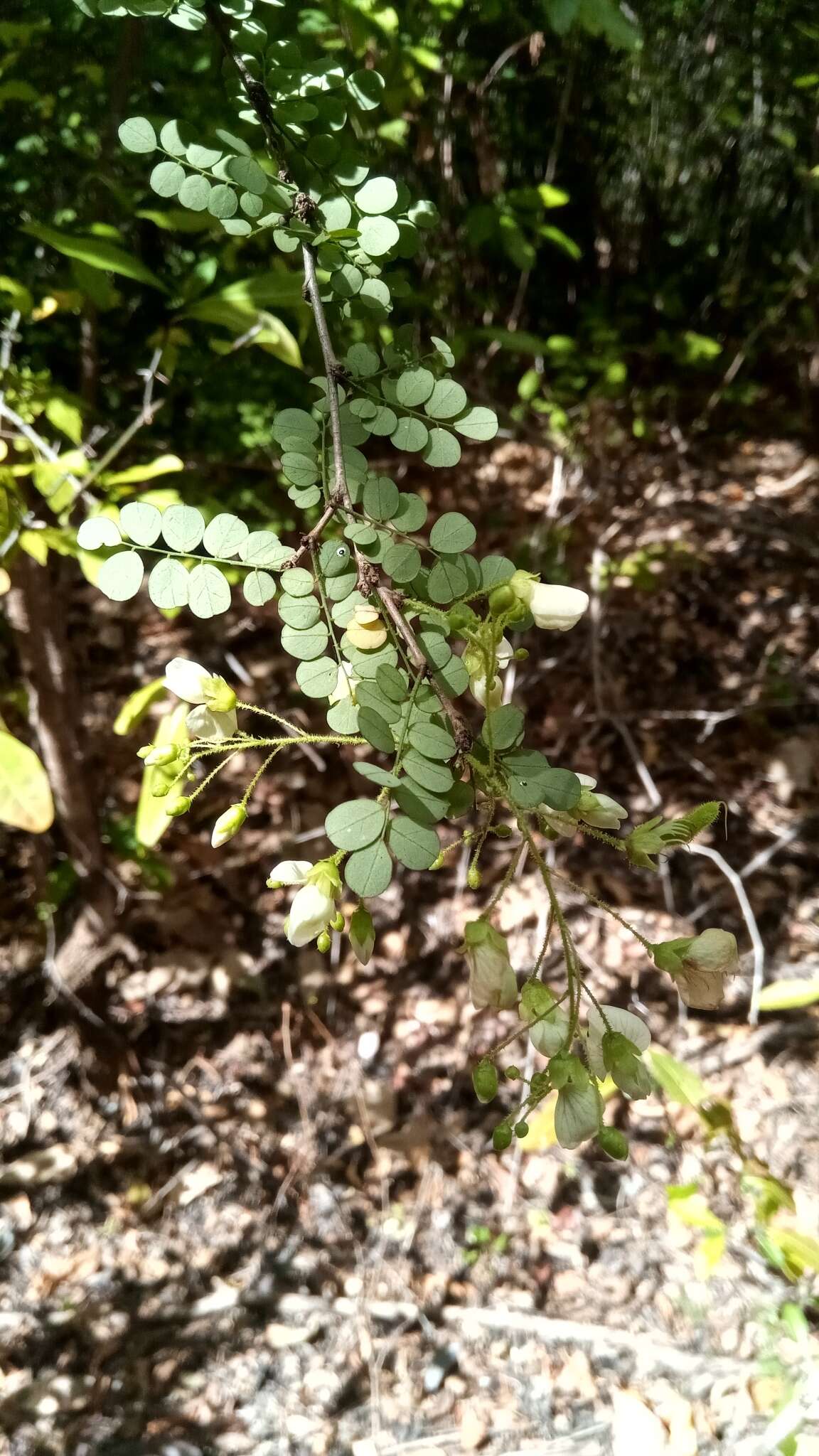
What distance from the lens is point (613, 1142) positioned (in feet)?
1.65

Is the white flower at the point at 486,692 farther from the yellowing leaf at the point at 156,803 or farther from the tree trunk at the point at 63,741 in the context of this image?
the tree trunk at the point at 63,741

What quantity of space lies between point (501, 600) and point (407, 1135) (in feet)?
4.67

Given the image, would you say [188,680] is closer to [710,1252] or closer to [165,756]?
[165,756]

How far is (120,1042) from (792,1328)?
1.18 metres

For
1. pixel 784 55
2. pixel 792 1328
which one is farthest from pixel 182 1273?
pixel 784 55

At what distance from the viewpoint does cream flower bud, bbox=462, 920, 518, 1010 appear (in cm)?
50

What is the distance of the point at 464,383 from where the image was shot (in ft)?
6.02

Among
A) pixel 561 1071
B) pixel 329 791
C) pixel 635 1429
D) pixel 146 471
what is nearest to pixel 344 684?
pixel 561 1071

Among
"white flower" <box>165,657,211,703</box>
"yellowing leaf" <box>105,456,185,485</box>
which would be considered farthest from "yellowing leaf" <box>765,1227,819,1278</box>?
"yellowing leaf" <box>105,456,185,485</box>

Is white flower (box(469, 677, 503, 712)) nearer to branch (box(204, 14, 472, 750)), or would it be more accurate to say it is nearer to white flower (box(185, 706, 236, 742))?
branch (box(204, 14, 472, 750))

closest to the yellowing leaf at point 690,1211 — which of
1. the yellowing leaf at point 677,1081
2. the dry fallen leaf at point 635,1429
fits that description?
the yellowing leaf at point 677,1081

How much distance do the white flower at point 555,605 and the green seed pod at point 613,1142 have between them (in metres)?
0.29

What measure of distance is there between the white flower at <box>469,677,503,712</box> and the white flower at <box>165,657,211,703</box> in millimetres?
167

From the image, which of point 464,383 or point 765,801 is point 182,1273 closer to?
point 765,801
